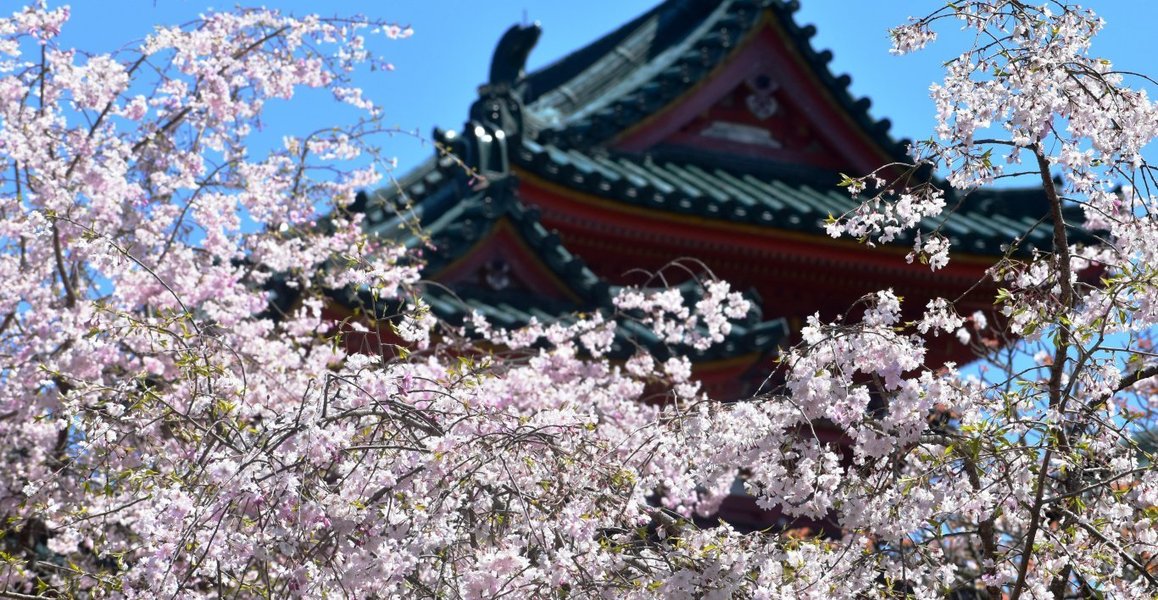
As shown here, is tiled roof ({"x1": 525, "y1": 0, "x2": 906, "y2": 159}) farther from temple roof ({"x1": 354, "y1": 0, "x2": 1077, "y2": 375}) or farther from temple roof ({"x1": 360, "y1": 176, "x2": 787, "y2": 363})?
temple roof ({"x1": 360, "y1": 176, "x2": 787, "y2": 363})

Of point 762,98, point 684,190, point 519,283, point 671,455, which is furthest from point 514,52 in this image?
point 671,455

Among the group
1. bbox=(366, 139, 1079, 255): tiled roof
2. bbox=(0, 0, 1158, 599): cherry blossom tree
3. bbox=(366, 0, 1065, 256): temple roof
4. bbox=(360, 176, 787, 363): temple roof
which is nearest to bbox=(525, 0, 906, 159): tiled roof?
bbox=(366, 0, 1065, 256): temple roof

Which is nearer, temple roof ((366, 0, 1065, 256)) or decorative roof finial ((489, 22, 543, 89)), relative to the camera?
temple roof ((366, 0, 1065, 256))

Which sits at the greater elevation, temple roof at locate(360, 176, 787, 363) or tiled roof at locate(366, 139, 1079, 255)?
tiled roof at locate(366, 139, 1079, 255)

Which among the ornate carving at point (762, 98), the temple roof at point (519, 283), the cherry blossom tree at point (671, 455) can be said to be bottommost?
the cherry blossom tree at point (671, 455)

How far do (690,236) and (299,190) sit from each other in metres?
4.64

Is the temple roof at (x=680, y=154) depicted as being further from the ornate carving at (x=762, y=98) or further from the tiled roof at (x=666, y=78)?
the ornate carving at (x=762, y=98)

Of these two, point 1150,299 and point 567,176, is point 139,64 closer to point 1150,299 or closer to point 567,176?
point 567,176

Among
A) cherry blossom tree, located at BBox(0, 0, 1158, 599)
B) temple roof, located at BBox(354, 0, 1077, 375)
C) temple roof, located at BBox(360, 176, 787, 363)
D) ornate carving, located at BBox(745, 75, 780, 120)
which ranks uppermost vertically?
ornate carving, located at BBox(745, 75, 780, 120)

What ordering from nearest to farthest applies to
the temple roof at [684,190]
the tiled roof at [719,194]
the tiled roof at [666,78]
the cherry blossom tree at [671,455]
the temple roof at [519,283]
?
the cherry blossom tree at [671,455] < the temple roof at [519,283] < the temple roof at [684,190] < the tiled roof at [719,194] < the tiled roof at [666,78]

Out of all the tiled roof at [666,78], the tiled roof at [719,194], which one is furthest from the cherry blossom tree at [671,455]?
the tiled roof at [666,78]

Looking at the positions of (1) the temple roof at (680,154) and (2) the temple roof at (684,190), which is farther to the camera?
(1) the temple roof at (680,154)

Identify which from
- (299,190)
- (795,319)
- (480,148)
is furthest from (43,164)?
(795,319)

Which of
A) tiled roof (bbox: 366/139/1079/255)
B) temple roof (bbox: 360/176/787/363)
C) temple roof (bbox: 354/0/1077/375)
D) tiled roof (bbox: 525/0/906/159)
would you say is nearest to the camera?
temple roof (bbox: 360/176/787/363)
